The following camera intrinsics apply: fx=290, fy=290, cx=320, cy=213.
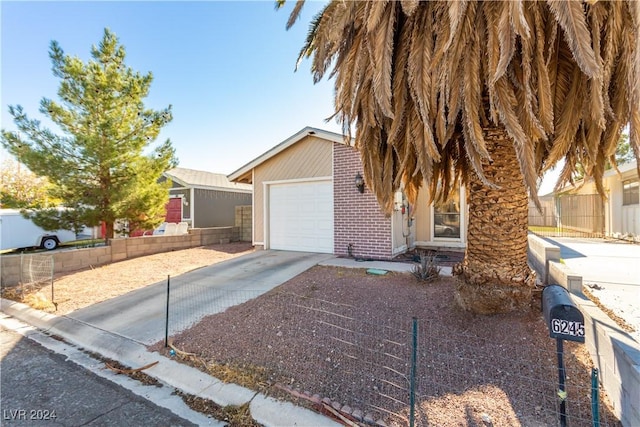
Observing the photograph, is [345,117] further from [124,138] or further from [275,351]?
[124,138]

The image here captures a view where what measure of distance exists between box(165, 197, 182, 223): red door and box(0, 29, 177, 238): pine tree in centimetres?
721

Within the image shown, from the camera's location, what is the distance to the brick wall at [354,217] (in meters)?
8.36

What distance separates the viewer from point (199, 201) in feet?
55.5

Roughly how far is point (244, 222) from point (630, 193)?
17954 millimetres

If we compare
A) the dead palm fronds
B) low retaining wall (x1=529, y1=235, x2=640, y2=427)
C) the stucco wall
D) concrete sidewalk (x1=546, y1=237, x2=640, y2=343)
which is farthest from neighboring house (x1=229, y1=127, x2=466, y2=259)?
the stucco wall

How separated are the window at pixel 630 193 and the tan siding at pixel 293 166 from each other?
45.3ft

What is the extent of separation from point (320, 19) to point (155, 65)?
7798 millimetres

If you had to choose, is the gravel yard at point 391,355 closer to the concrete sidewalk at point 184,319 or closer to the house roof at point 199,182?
the concrete sidewalk at point 184,319

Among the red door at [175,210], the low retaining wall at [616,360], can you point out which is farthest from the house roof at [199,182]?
the low retaining wall at [616,360]

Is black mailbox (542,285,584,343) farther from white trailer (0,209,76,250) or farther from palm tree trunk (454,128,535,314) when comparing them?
white trailer (0,209,76,250)

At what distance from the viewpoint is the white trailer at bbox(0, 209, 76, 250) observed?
12.7m

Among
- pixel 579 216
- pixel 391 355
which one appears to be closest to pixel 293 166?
pixel 391 355

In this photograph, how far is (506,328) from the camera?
11.7 feet

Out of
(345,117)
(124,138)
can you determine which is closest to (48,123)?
(124,138)
